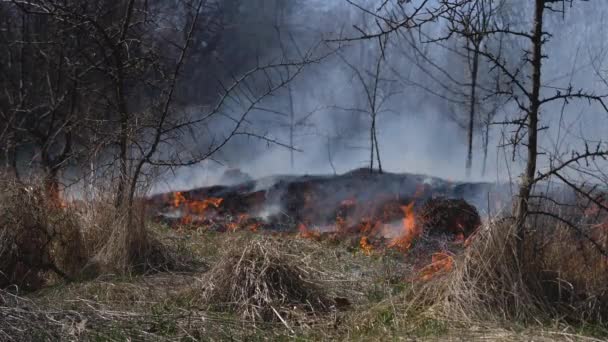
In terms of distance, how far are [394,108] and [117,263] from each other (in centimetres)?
904

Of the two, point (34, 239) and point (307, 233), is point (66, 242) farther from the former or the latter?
point (307, 233)

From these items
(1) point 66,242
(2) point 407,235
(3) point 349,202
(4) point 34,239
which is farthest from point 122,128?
(3) point 349,202

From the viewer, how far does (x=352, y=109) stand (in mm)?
14156

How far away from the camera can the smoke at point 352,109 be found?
1288 centimetres

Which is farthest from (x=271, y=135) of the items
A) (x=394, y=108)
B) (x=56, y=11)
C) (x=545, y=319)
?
(x=545, y=319)

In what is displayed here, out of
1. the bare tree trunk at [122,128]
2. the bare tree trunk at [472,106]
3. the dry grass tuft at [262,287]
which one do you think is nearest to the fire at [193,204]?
the bare tree trunk at [122,128]

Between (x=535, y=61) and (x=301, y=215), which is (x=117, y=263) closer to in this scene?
(x=535, y=61)

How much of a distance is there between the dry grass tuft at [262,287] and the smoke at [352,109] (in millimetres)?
7710

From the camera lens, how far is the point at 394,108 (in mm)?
14406

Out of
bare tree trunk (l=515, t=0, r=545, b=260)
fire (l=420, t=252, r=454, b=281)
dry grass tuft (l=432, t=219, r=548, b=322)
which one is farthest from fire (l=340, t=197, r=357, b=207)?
dry grass tuft (l=432, t=219, r=548, b=322)

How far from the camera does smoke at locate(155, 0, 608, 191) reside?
12.9 meters

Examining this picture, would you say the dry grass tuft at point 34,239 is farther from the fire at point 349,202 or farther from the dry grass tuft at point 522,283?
the fire at point 349,202

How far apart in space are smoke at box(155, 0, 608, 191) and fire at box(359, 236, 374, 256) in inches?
180

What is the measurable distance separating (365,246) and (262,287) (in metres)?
3.54
